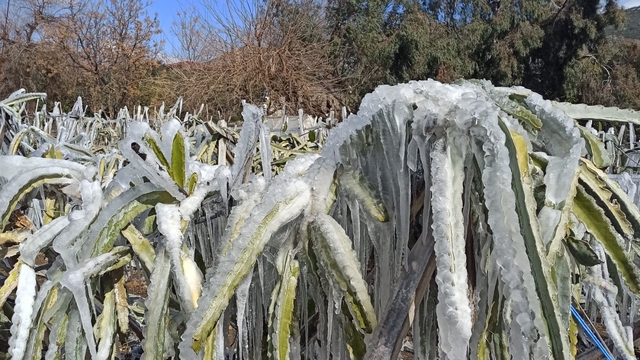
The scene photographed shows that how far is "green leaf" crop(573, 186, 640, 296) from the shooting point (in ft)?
1.44

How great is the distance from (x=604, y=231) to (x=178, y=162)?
0.39 metres

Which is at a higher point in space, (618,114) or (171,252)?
(618,114)

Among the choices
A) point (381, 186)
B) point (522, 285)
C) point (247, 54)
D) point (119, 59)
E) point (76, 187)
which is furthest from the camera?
point (119, 59)

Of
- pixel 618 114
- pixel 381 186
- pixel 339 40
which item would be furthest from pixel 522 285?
pixel 339 40

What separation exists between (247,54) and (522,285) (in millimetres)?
9179

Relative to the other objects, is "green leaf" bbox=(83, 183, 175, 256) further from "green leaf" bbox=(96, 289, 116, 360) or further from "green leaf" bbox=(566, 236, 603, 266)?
"green leaf" bbox=(566, 236, 603, 266)

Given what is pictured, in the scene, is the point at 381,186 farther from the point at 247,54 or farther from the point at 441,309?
the point at 247,54

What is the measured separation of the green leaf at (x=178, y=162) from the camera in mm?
548

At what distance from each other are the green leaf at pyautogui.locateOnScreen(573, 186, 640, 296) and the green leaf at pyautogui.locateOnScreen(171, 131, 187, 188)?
1.19 ft

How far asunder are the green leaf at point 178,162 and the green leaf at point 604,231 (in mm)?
363

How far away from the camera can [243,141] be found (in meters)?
0.56

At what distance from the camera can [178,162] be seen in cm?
55

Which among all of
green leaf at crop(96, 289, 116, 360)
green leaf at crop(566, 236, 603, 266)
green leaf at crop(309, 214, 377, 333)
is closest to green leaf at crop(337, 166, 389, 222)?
green leaf at crop(309, 214, 377, 333)

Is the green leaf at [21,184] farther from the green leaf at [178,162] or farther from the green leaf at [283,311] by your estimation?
the green leaf at [283,311]
